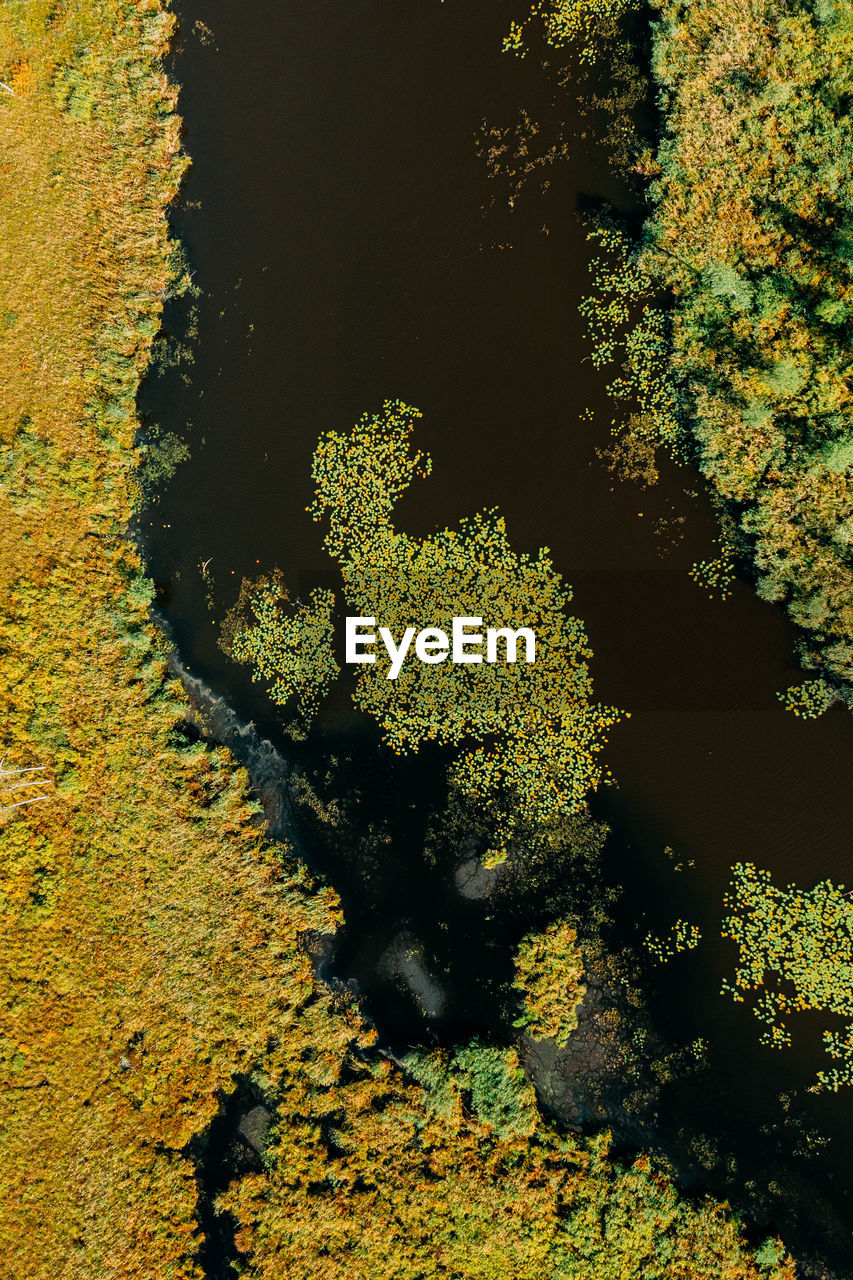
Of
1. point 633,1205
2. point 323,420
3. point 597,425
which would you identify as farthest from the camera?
point 323,420

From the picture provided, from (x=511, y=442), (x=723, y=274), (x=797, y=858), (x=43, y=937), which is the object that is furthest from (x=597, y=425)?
(x=43, y=937)

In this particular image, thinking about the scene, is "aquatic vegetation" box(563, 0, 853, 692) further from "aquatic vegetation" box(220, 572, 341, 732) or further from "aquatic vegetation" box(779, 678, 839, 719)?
"aquatic vegetation" box(220, 572, 341, 732)

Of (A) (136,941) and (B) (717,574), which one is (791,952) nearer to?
(B) (717,574)

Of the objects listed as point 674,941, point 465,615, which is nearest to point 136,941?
point 465,615

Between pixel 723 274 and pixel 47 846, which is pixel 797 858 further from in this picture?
pixel 47 846

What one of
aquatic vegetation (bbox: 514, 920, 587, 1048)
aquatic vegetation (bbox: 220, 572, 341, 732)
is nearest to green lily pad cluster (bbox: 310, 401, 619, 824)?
aquatic vegetation (bbox: 220, 572, 341, 732)

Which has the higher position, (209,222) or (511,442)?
(209,222)

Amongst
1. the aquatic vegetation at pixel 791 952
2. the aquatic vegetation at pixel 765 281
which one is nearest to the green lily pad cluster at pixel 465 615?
the aquatic vegetation at pixel 791 952
